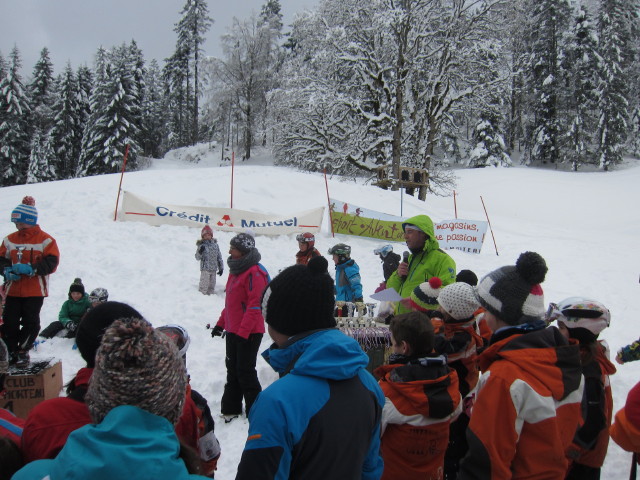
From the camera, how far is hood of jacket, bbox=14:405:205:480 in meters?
1.12

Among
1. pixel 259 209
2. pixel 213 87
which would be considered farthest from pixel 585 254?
pixel 213 87

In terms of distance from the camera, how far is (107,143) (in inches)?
1363

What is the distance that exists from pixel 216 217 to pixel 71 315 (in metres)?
6.09

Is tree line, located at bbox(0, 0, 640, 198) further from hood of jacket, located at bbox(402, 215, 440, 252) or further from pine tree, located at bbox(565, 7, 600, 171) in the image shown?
hood of jacket, located at bbox(402, 215, 440, 252)

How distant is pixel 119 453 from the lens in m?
1.13

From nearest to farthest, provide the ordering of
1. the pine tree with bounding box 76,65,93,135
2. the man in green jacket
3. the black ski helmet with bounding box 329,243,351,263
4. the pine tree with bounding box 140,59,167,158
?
the man in green jacket < the black ski helmet with bounding box 329,243,351,263 < the pine tree with bounding box 76,65,93,135 < the pine tree with bounding box 140,59,167,158

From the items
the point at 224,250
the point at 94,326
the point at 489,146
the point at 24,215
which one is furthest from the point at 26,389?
the point at 489,146

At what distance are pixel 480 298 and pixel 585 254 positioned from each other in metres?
13.9

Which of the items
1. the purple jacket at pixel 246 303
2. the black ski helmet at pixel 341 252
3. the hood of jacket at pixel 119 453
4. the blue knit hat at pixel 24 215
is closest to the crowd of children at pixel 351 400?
the hood of jacket at pixel 119 453

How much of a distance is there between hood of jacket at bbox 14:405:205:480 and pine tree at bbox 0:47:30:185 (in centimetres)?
4344

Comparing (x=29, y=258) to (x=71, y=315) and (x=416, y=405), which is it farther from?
(x=416, y=405)

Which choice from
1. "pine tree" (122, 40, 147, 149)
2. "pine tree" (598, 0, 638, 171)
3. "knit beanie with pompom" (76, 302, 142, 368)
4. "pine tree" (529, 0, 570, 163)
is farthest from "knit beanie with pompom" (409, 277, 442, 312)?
"pine tree" (122, 40, 147, 149)

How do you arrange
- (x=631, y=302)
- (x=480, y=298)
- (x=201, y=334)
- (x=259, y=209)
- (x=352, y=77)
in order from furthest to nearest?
(x=352, y=77), (x=259, y=209), (x=631, y=302), (x=201, y=334), (x=480, y=298)

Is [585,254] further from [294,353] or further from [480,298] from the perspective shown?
[294,353]
